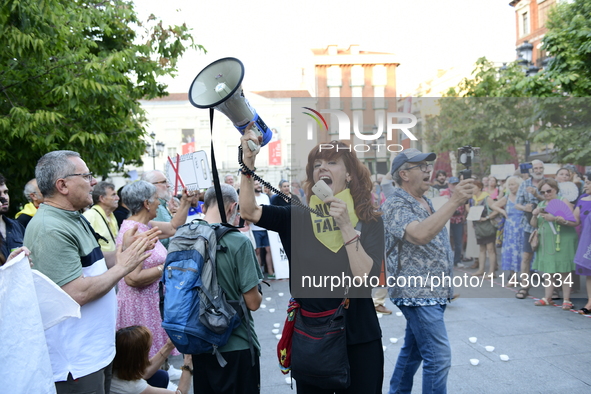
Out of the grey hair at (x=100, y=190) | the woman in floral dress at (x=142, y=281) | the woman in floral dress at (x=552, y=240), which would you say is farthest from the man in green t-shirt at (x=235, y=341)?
the grey hair at (x=100, y=190)

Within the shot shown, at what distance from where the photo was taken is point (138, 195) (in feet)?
12.8

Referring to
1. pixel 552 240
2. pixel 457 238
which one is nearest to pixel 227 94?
pixel 457 238

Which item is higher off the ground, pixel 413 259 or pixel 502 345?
pixel 413 259

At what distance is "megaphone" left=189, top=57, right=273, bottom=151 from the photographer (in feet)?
7.61

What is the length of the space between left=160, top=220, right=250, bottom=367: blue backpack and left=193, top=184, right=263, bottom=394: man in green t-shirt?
0.19ft

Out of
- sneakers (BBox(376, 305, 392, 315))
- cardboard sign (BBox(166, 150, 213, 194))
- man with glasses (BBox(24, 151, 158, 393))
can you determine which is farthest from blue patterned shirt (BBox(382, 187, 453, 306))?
sneakers (BBox(376, 305, 392, 315))

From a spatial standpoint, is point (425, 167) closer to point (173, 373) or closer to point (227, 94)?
point (227, 94)

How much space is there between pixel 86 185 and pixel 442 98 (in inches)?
78.7

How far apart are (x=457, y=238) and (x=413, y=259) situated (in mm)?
369

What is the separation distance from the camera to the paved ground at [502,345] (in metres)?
3.86

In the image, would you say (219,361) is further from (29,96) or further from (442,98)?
(29,96)

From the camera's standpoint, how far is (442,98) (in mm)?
2637

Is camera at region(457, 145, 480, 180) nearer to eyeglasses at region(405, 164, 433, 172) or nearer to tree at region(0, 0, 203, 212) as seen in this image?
eyeglasses at region(405, 164, 433, 172)

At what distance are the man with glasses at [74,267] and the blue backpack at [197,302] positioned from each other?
0.22 meters
